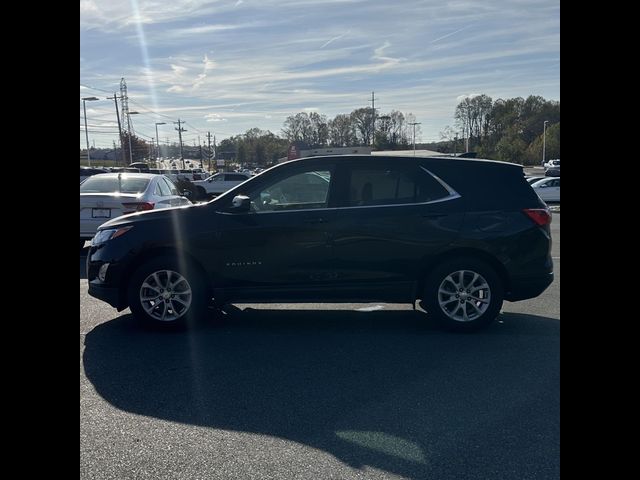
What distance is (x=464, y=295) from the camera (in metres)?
6.46

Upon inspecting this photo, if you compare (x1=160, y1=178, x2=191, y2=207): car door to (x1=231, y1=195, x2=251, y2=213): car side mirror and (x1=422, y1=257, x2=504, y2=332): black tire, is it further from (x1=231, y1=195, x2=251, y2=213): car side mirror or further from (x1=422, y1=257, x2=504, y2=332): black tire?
(x1=422, y1=257, x2=504, y2=332): black tire

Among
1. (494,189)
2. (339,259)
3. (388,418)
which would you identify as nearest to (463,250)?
(494,189)

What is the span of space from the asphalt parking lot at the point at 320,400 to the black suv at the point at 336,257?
0.38 meters

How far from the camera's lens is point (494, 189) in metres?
6.62

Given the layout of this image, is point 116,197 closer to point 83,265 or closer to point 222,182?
point 83,265

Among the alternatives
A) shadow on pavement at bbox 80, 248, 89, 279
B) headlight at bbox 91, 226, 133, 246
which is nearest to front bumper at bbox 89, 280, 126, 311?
headlight at bbox 91, 226, 133, 246

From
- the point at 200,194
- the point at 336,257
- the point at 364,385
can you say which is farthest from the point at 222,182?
the point at 364,385

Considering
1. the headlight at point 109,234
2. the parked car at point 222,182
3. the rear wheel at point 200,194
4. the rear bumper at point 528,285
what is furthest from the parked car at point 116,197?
the parked car at point 222,182

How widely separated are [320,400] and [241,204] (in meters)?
2.56

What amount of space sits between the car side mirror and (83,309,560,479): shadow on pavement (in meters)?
1.27

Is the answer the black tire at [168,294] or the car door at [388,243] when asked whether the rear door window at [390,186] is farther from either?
the black tire at [168,294]

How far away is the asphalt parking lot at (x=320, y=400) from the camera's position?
3.59 m
